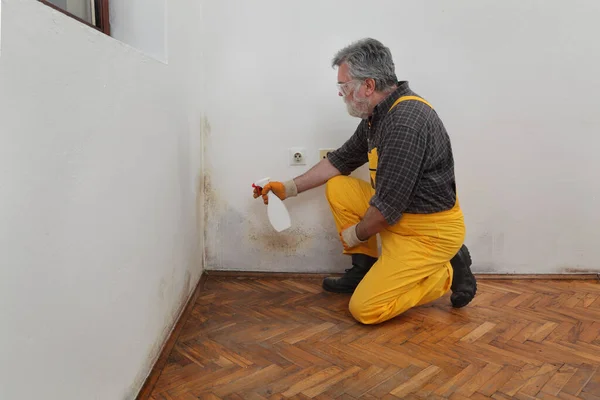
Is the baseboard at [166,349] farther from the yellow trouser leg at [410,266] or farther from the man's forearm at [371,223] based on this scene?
the man's forearm at [371,223]

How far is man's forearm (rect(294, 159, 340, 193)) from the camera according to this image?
7.99 ft

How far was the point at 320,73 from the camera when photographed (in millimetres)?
2480

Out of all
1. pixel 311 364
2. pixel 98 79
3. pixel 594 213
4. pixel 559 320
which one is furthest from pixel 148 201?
pixel 594 213

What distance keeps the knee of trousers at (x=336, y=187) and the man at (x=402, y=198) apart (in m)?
0.21

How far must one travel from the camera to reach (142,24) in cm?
180

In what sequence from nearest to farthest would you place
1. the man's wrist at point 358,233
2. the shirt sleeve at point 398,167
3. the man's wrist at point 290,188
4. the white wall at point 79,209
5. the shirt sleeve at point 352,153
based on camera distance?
the white wall at point 79,209 < the shirt sleeve at point 398,167 < the man's wrist at point 358,233 < the shirt sleeve at point 352,153 < the man's wrist at point 290,188

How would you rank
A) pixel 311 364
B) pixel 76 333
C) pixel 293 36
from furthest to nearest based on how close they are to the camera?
pixel 293 36
pixel 311 364
pixel 76 333

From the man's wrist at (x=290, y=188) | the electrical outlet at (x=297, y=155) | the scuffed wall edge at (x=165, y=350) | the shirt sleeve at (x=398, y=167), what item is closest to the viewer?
the scuffed wall edge at (x=165, y=350)

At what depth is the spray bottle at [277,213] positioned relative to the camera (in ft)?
8.02

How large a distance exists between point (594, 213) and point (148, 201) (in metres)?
2.28

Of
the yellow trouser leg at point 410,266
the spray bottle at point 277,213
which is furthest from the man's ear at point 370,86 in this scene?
the spray bottle at point 277,213

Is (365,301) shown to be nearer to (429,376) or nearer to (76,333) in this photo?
(429,376)

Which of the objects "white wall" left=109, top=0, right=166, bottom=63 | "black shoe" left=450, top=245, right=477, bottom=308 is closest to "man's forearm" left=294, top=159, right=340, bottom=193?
"black shoe" left=450, top=245, right=477, bottom=308

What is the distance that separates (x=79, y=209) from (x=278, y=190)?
1.43 m
